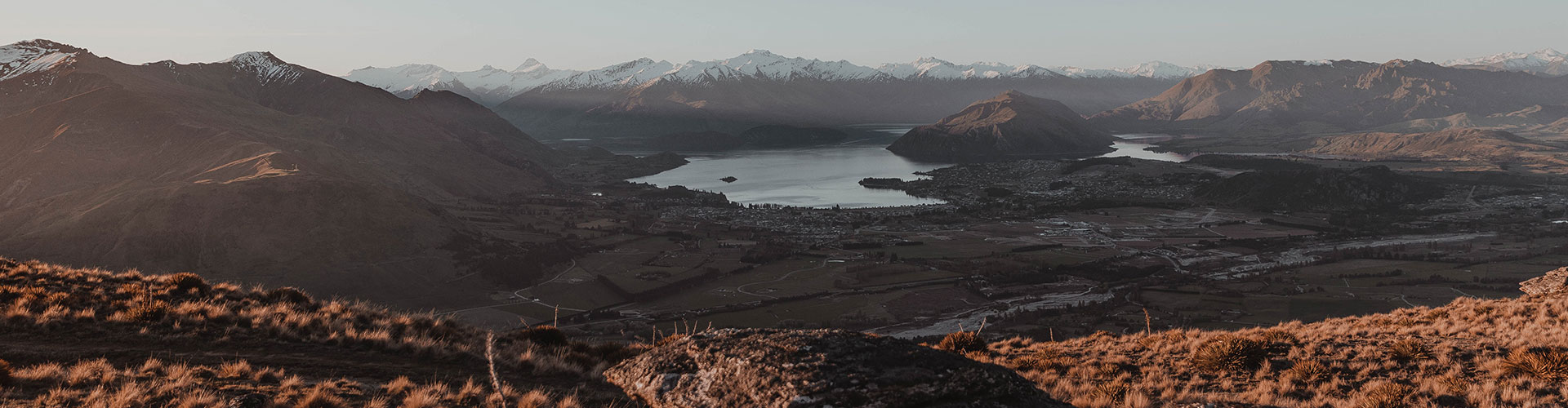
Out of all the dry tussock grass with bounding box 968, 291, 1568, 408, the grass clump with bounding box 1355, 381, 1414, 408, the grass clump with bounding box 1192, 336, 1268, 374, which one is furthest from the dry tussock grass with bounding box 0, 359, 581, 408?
the grass clump with bounding box 1192, 336, 1268, 374

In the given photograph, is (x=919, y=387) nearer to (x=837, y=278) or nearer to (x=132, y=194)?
(x=837, y=278)

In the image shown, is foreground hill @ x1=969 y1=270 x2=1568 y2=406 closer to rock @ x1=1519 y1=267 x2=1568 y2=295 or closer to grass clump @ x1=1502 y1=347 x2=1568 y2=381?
grass clump @ x1=1502 y1=347 x2=1568 y2=381

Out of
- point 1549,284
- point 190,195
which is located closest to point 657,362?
point 1549,284

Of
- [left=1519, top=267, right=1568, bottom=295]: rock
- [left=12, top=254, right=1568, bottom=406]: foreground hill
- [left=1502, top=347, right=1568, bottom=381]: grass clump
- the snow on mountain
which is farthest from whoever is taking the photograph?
the snow on mountain

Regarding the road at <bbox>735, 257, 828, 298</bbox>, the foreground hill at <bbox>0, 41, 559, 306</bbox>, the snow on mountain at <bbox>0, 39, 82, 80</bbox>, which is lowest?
the road at <bbox>735, 257, 828, 298</bbox>

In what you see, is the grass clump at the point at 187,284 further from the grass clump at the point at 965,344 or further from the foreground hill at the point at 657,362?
the grass clump at the point at 965,344

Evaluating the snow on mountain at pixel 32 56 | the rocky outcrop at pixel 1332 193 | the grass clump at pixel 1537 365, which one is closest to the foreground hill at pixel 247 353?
the grass clump at pixel 1537 365
